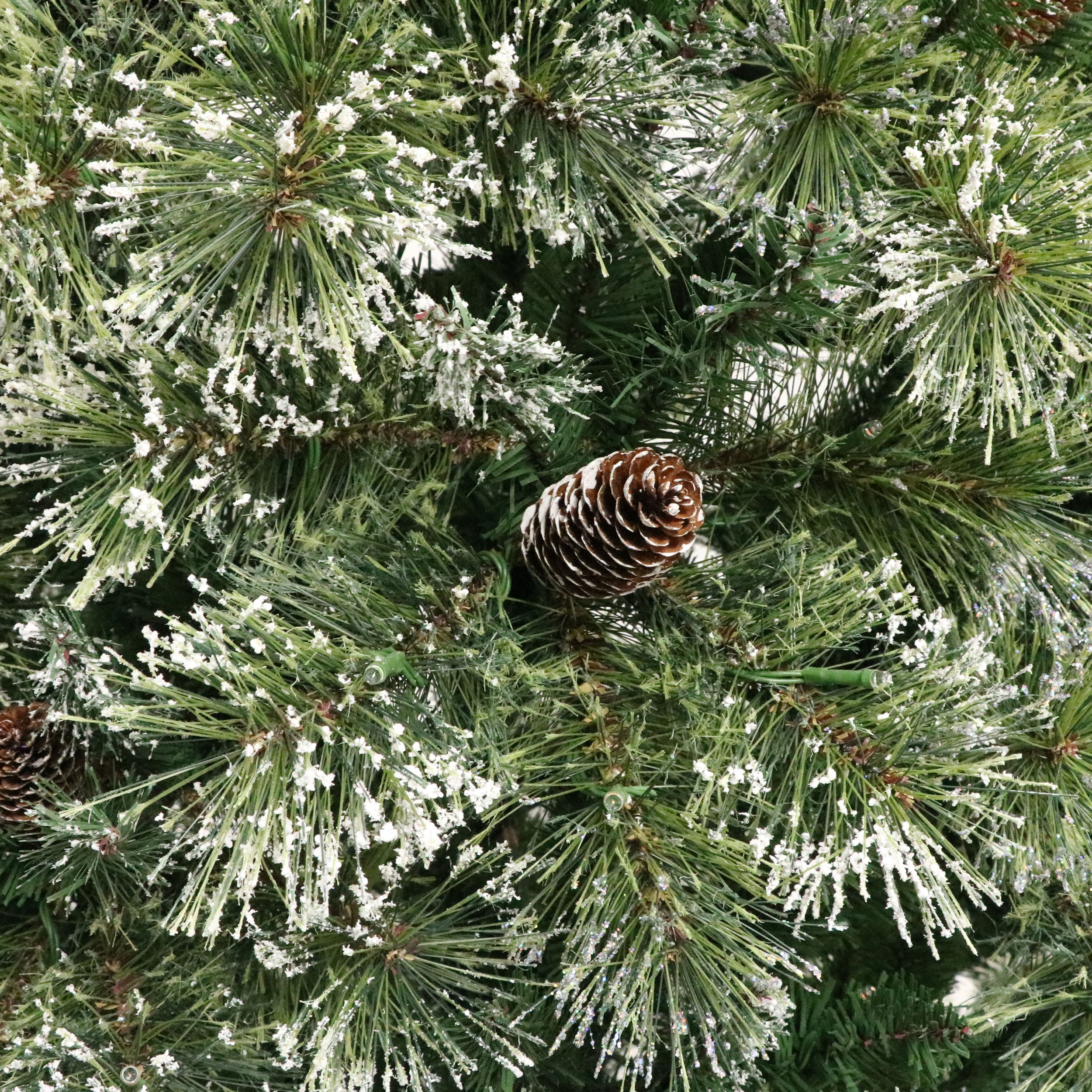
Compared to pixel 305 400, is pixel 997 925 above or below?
below

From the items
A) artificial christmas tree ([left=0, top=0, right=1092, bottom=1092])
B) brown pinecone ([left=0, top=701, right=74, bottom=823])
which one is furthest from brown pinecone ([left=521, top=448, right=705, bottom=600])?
brown pinecone ([left=0, top=701, right=74, bottom=823])

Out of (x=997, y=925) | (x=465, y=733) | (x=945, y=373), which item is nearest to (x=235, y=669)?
(x=465, y=733)

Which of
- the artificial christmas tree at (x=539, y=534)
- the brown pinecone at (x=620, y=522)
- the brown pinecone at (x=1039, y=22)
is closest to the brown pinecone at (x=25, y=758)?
the artificial christmas tree at (x=539, y=534)

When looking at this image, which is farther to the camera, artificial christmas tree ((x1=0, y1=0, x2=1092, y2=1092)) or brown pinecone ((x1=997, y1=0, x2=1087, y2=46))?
brown pinecone ((x1=997, y1=0, x2=1087, y2=46))

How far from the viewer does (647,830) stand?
48cm

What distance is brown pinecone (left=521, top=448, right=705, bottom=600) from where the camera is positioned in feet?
1.52

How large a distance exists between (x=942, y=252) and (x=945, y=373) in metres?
0.05

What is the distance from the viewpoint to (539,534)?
19.7 inches

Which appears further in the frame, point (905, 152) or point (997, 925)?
point (997, 925)

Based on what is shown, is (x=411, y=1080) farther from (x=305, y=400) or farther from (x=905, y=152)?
(x=905, y=152)

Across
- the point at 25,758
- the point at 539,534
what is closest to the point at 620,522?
the point at 539,534

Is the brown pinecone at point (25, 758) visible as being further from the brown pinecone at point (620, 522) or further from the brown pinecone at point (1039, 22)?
the brown pinecone at point (1039, 22)

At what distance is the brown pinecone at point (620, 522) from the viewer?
1.52 ft

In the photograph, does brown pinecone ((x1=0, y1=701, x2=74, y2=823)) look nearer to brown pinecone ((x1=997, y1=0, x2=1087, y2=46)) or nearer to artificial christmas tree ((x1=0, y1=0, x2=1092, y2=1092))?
artificial christmas tree ((x1=0, y1=0, x2=1092, y2=1092))
